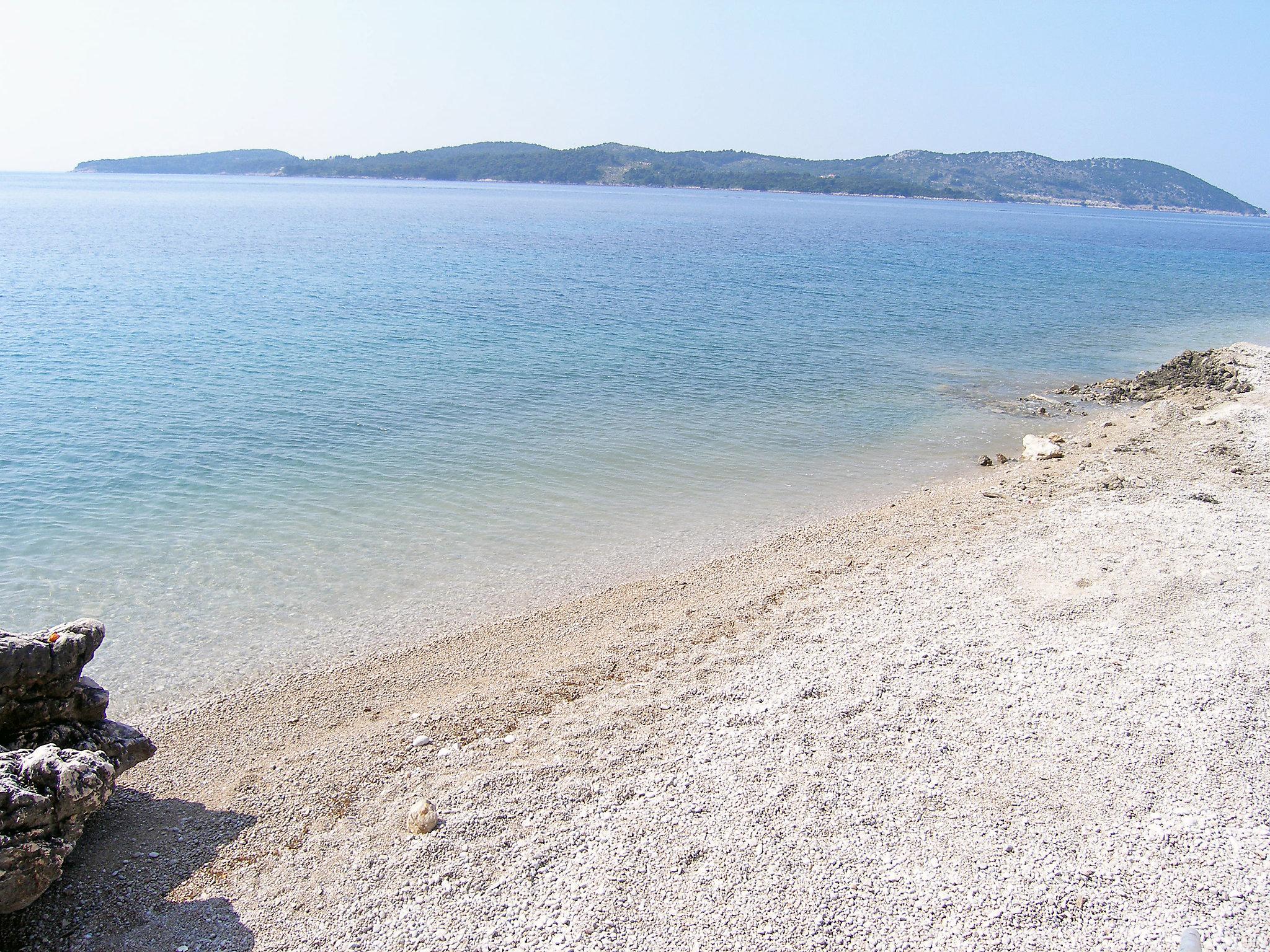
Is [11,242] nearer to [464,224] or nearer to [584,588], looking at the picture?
[464,224]

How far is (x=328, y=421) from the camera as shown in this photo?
20.9m

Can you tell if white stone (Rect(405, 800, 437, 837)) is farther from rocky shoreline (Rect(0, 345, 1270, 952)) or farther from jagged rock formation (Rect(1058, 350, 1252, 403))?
jagged rock formation (Rect(1058, 350, 1252, 403))

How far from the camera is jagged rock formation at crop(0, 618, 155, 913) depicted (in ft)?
19.7

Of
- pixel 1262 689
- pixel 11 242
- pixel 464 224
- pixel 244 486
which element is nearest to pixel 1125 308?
pixel 1262 689

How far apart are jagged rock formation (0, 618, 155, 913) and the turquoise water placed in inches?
120

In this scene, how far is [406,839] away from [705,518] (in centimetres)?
957

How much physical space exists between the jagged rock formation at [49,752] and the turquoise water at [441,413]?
304 cm

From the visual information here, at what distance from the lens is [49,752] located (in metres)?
6.57

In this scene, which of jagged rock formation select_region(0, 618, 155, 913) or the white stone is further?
the white stone

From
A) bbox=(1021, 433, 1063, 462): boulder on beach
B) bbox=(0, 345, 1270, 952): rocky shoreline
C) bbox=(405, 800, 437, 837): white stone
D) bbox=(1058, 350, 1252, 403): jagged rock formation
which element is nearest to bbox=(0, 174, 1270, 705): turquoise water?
bbox=(1021, 433, 1063, 462): boulder on beach

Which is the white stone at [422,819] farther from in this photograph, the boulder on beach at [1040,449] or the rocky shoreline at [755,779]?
the boulder on beach at [1040,449]

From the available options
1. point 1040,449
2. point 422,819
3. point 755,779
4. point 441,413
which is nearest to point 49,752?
point 422,819

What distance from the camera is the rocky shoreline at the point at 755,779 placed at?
20.6 feet

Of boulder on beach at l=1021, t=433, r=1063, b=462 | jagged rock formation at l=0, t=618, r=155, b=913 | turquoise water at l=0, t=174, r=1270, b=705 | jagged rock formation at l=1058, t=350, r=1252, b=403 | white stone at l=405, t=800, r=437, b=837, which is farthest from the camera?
jagged rock formation at l=1058, t=350, r=1252, b=403
